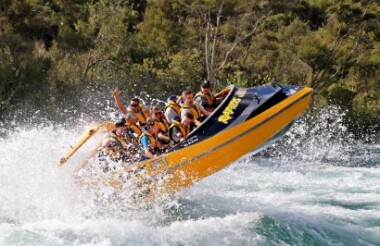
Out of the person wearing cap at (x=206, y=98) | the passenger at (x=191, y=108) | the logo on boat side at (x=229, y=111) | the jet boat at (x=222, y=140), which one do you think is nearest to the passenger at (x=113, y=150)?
the jet boat at (x=222, y=140)

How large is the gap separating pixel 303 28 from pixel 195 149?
1759 centimetres

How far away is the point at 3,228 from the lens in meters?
7.48

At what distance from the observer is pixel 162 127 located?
7.86m

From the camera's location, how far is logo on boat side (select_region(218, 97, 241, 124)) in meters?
7.54

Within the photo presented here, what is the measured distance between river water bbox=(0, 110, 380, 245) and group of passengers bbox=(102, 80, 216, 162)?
2.21ft

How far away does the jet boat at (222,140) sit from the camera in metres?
7.45

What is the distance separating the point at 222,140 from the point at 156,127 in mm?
928

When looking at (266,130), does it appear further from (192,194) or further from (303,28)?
(303,28)

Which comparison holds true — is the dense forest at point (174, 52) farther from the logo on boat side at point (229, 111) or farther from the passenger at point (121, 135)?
the logo on boat side at point (229, 111)

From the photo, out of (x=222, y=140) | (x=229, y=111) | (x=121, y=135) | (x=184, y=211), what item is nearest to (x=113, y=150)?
(x=121, y=135)

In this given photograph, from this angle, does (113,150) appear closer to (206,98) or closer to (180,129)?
(180,129)

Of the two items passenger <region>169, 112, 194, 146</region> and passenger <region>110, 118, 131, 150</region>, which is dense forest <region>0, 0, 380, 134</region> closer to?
passenger <region>110, 118, 131, 150</region>

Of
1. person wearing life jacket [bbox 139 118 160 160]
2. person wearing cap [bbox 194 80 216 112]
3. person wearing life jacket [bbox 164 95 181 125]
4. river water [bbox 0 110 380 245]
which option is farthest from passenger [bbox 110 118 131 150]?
person wearing cap [bbox 194 80 216 112]

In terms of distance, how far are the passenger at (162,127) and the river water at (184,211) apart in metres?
0.76
